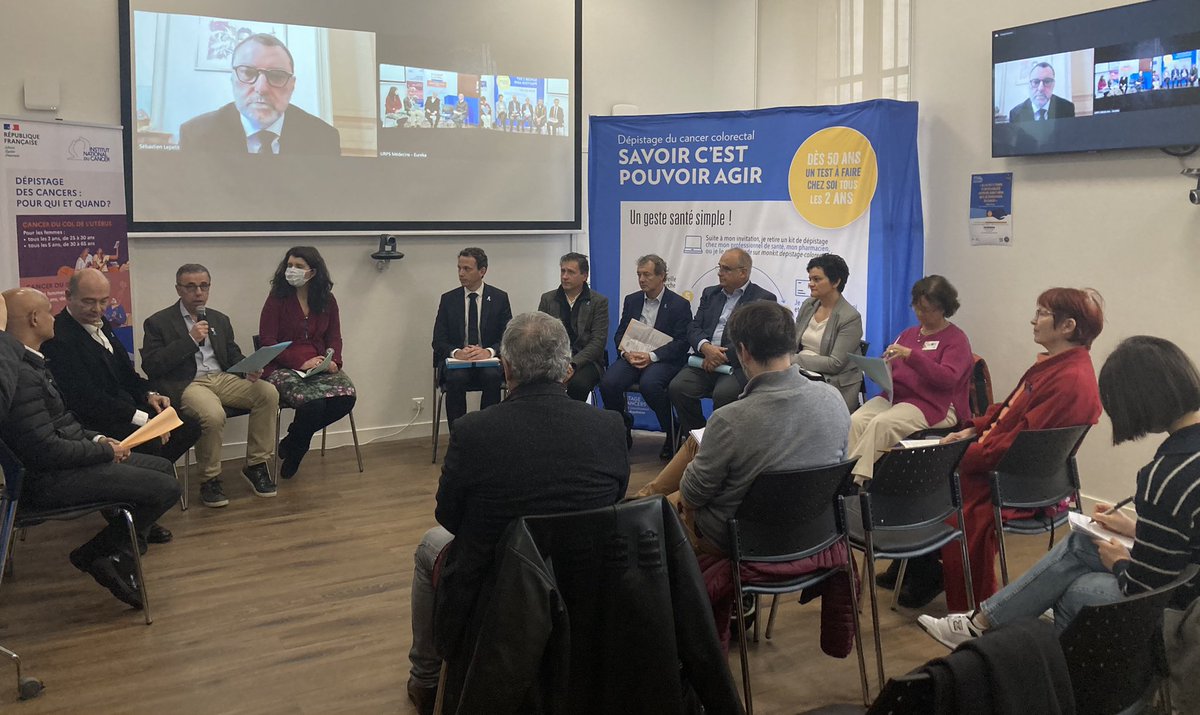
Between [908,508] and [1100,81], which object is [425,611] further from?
[1100,81]

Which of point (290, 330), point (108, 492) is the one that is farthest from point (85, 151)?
point (108, 492)

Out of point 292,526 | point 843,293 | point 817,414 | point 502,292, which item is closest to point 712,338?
point 843,293

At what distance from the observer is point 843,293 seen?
587cm

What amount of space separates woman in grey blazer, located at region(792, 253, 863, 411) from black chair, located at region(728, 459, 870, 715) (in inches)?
93.0

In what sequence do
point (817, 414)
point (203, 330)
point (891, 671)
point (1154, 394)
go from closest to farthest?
1. point (1154, 394)
2. point (817, 414)
3. point (891, 671)
4. point (203, 330)

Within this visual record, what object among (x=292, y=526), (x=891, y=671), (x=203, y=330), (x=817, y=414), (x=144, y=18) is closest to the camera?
(x=817, y=414)

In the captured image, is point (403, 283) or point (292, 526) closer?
point (292, 526)

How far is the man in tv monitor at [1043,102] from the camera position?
4941 mm

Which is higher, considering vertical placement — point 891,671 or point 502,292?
point 502,292

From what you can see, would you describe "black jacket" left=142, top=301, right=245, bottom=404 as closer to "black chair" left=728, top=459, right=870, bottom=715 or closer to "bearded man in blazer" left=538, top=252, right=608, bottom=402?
"bearded man in blazer" left=538, top=252, right=608, bottom=402

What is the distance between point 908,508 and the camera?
3287 mm

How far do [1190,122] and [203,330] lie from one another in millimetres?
4870

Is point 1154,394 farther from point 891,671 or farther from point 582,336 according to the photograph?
point 582,336

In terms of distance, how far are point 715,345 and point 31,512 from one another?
12.1 feet
